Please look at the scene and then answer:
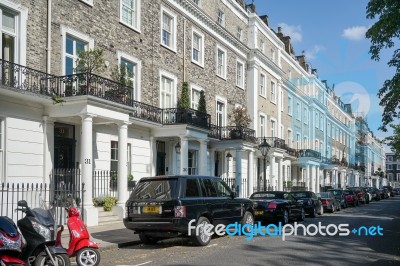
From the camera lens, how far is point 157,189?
1258 centimetres

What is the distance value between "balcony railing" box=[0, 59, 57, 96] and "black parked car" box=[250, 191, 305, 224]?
875 centimetres

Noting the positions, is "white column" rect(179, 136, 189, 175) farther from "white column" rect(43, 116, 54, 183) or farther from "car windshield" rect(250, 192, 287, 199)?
"white column" rect(43, 116, 54, 183)

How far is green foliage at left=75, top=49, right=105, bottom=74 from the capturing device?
716 inches

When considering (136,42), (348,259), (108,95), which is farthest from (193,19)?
(348,259)

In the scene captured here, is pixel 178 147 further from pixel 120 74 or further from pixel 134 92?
pixel 120 74

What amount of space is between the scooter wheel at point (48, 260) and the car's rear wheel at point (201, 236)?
4488mm

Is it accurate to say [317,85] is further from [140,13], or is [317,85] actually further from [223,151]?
[140,13]

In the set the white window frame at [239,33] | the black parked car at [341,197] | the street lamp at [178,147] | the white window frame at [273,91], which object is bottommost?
the black parked car at [341,197]

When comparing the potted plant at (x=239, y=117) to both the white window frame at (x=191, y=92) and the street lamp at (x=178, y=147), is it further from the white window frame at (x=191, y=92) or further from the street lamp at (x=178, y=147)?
the street lamp at (x=178, y=147)

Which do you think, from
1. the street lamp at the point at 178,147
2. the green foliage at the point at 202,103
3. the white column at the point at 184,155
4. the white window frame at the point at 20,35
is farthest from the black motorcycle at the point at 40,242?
the green foliage at the point at 202,103

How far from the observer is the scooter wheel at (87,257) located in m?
9.35

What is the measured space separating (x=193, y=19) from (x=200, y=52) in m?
2.18

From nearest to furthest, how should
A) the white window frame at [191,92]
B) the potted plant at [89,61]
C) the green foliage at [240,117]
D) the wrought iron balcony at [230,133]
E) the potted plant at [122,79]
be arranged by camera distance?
1. the potted plant at [89,61]
2. the potted plant at [122,79]
3. the white window frame at [191,92]
4. the wrought iron balcony at [230,133]
5. the green foliage at [240,117]

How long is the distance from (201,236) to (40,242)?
514 centimetres
